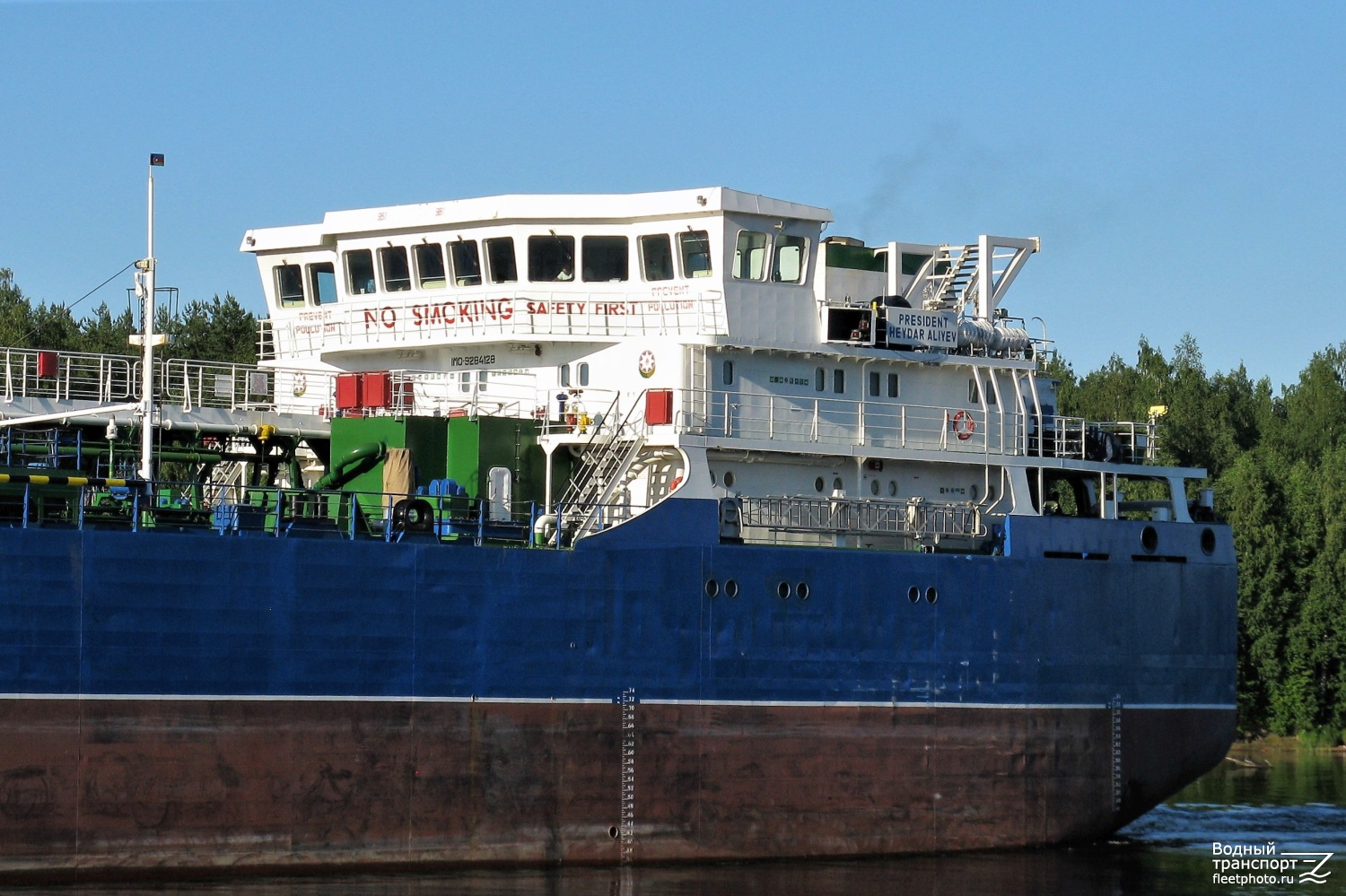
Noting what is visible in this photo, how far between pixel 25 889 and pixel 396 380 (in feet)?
32.5

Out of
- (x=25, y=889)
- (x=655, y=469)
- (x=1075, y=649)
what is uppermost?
(x=655, y=469)

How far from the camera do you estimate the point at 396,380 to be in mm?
28500

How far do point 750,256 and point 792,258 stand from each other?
2.87 feet

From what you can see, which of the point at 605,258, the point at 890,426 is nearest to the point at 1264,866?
the point at 890,426

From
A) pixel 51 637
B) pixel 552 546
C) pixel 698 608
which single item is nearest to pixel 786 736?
pixel 698 608

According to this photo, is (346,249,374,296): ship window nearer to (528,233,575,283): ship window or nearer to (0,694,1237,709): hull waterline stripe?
(528,233,575,283): ship window

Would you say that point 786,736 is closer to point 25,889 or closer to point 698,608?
point 698,608

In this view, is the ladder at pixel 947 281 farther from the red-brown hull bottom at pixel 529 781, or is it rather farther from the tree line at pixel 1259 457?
the tree line at pixel 1259 457

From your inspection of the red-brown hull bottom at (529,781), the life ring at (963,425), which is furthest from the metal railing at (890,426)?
the red-brown hull bottom at (529,781)

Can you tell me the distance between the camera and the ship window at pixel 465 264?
95.2 ft

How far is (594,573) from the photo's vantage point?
2564 cm

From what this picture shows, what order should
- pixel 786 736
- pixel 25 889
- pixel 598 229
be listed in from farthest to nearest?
pixel 598 229 → pixel 786 736 → pixel 25 889

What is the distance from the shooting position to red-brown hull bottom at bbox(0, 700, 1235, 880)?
2278 cm

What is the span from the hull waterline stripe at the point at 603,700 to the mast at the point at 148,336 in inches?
140
